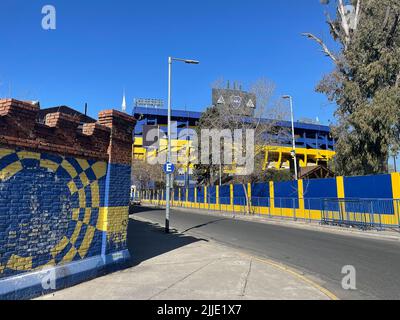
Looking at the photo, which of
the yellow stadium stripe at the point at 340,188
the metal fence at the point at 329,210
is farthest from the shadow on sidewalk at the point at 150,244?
the yellow stadium stripe at the point at 340,188

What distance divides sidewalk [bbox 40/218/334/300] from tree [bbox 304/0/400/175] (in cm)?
1716

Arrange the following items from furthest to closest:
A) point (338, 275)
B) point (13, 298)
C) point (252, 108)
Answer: point (252, 108)
point (338, 275)
point (13, 298)

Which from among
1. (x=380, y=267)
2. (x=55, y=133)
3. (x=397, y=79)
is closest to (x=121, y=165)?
(x=55, y=133)

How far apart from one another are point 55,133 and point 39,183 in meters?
1.07

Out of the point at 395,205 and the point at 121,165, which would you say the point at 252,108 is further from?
the point at 121,165

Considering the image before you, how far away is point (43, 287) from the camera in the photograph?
6.78 m

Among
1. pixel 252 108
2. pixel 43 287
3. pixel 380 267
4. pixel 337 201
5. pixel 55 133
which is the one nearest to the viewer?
pixel 43 287

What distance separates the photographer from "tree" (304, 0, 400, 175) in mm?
24078

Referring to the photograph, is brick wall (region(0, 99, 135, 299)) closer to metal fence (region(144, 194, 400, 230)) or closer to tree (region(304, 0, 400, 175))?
metal fence (region(144, 194, 400, 230))

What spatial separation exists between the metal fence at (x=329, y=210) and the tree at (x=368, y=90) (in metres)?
5.44

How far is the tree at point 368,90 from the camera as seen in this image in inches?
948
